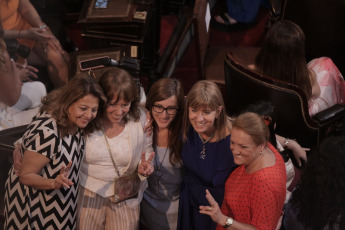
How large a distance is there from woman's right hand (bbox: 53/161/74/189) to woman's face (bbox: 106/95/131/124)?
0.40m

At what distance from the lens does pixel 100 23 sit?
4.03m

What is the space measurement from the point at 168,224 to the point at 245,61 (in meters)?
1.81

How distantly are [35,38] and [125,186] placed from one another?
1.70 meters

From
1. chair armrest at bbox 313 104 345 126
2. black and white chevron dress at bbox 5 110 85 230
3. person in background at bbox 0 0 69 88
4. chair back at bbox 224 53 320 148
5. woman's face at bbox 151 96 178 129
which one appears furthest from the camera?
person in background at bbox 0 0 69 88

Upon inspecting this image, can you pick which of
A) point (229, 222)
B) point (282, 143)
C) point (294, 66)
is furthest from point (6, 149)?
point (294, 66)

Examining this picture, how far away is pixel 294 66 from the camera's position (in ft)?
11.5

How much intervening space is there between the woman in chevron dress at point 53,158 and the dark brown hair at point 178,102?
0.33 metres

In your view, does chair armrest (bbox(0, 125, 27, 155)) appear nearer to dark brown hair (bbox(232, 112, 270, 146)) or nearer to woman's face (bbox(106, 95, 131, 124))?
woman's face (bbox(106, 95, 131, 124))

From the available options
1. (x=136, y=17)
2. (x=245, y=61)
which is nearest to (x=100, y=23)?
(x=136, y=17)

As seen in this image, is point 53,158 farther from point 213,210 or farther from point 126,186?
point 213,210

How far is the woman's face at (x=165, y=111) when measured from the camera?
9.45ft

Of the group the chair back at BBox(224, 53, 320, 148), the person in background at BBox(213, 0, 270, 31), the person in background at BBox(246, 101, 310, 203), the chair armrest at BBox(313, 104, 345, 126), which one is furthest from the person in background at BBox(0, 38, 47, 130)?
the person in background at BBox(213, 0, 270, 31)

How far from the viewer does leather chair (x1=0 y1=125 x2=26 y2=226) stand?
2994 millimetres

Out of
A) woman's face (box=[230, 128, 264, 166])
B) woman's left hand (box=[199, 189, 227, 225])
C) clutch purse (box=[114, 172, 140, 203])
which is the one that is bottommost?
clutch purse (box=[114, 172, 140, 203])
